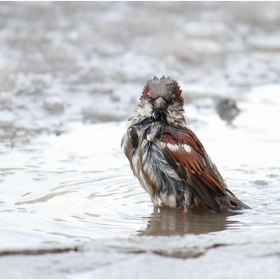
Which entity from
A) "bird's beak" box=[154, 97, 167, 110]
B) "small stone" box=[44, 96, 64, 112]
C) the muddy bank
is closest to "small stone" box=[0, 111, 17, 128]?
"small stone" box=[44, 96, 64, 112]

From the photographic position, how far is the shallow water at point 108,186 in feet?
13.4

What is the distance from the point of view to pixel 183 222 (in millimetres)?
4434

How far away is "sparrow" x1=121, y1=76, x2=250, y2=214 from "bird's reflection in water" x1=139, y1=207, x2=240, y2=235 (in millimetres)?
82

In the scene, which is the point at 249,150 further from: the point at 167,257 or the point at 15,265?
the point at 15,265

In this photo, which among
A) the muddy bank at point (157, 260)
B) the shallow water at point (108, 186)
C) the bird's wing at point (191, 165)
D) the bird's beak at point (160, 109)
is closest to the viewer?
the muddy bank at point (157, 260)

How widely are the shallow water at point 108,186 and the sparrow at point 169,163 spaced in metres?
0.12

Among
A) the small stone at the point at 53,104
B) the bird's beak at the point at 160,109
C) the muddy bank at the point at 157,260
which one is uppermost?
the small stone at the point at 53,104

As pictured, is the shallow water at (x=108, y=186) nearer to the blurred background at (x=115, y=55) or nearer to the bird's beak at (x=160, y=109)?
the blurred background at (x=115, y=55)

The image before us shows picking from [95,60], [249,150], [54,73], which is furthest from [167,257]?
[95,60]

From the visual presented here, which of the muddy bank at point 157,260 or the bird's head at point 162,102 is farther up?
the bird's head at point 162,102

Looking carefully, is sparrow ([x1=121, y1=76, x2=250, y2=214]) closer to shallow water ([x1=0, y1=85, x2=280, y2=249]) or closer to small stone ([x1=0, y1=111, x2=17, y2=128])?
shallow water ([x1=0, y1=85, x2=280, y2=249])

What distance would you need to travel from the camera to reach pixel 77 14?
36.4 ft

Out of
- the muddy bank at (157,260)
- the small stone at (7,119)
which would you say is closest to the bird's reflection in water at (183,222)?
the muddy bank at (157,260)

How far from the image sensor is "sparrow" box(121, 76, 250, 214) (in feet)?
15.4
